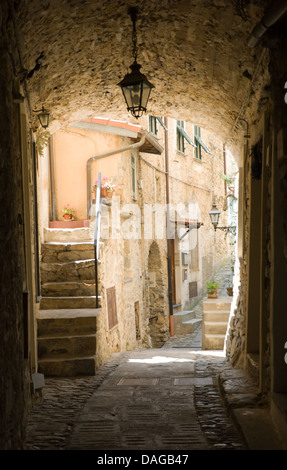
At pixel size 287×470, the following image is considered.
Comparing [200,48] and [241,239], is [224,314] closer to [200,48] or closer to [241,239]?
[241,239]

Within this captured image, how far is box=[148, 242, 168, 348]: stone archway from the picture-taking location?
14.8 meters

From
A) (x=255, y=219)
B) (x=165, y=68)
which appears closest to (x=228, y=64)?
(x=165, y=68)

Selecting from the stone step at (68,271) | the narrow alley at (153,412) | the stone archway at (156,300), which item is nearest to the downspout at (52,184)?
the stone step at (68,271)

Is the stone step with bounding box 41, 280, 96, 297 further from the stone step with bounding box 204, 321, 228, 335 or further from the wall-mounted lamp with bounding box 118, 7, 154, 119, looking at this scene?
the wall-mounted lamp with bounding box 118, 7, 154, 119

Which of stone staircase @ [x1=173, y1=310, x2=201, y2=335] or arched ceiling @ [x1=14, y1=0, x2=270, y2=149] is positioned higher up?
arched ceiling @ [x1=14, y1=0, x2=270, y2=149]

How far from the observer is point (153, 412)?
Result: 4551 mm

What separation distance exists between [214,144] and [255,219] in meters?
17.7

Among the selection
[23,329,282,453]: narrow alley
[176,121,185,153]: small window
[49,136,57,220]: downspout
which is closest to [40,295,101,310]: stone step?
[23,329,282,453]: narrow alley

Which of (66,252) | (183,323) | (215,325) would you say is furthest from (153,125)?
(215,325)

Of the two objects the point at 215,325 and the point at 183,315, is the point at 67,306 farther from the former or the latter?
the point at 183,315

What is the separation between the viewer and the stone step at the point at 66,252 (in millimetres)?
8672

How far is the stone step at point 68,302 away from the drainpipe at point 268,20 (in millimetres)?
5109

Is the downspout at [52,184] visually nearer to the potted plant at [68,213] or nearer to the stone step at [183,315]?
the potted plant at [68,213]

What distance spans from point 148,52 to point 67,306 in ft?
13.5
